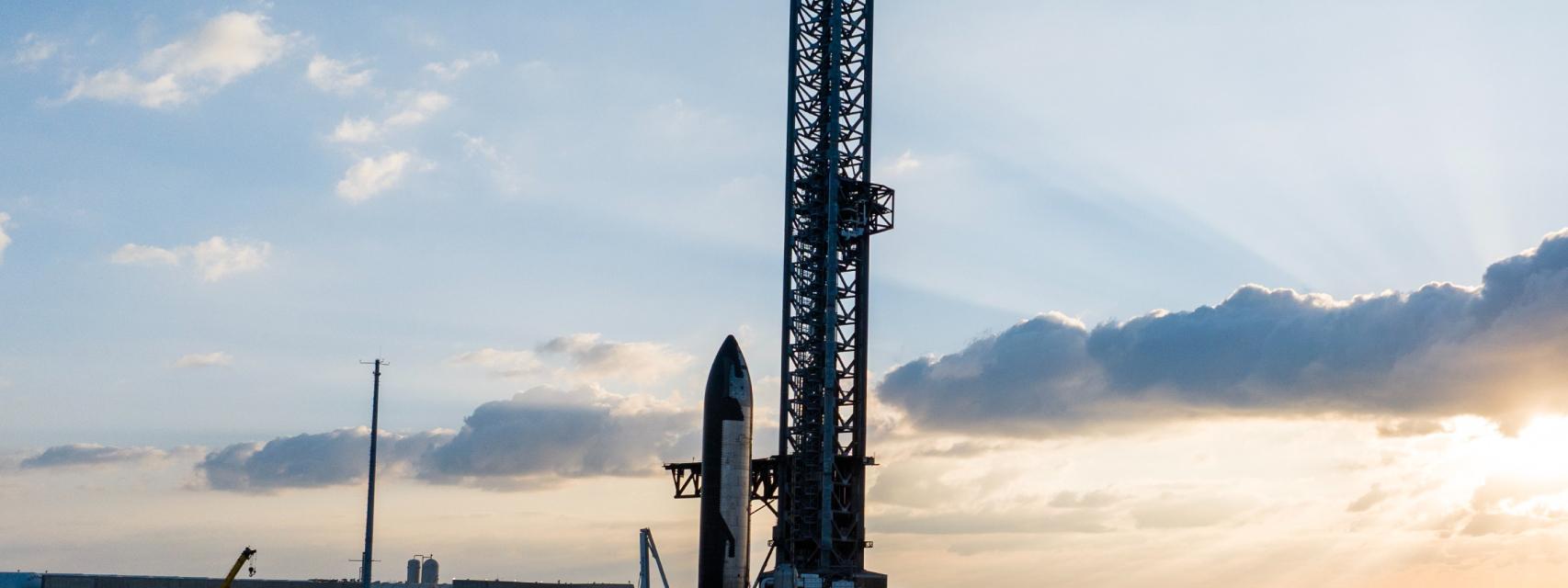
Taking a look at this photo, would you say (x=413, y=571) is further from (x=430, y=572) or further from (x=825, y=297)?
(x=825, y=297)

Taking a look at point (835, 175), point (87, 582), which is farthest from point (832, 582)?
point (87, 582)

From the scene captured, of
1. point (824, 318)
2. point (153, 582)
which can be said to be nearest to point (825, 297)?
point (824, 318)

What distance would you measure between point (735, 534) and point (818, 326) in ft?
43.2

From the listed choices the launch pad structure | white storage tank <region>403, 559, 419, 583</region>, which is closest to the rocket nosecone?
the launch pad structure

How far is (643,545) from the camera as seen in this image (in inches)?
3649

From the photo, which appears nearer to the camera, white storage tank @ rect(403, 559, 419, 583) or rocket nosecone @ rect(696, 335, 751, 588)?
rocket nosecone @ rect(696, 335, 751, 588)

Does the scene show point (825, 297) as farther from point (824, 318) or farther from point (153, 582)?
point (153, 582)

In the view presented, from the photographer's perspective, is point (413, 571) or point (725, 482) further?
point (413, 571)

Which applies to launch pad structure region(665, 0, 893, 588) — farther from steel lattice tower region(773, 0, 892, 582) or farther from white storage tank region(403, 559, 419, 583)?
white storage tank region(403, 559, 419, 583)

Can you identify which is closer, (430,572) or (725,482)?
(725,482)

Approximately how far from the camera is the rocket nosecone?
91812 mm

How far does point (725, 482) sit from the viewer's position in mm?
92438

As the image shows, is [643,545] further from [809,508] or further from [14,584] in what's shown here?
[14,584]

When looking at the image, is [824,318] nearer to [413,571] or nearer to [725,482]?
[725,482]
